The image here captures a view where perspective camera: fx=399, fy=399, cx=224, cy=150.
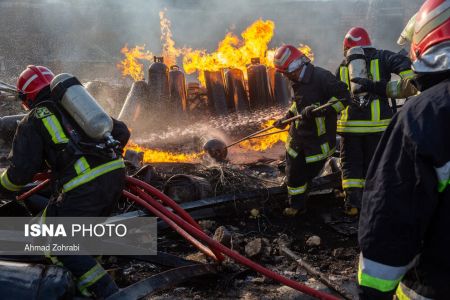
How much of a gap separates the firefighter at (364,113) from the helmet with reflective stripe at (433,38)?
9.69ft

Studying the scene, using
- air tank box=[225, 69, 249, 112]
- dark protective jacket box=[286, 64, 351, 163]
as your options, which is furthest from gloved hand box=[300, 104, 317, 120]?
air tank box=[225, 69, 249, 112]

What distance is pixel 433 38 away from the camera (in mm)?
1387

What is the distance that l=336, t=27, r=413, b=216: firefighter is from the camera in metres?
4.32

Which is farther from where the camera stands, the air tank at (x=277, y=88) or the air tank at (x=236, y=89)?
the air tank at (x=277, y=88)

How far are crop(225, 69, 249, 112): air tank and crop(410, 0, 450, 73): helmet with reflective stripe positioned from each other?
9.05 m

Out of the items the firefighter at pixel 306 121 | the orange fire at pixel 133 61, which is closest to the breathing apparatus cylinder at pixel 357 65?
the firefighter at pixel 306 121

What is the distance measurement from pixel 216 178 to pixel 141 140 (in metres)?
3.84

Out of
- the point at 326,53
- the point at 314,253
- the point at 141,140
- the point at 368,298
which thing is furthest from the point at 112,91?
the point at 326,53

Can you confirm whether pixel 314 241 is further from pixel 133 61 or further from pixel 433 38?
pixel 133 61

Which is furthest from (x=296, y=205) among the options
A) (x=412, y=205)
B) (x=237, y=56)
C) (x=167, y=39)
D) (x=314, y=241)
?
(x=167, y=39)

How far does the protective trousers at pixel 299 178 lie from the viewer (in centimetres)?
486

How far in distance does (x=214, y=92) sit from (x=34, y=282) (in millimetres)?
8274

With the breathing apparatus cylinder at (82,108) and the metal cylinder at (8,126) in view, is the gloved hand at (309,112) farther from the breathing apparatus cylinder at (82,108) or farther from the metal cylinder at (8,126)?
the metal cylinder at (8,126)

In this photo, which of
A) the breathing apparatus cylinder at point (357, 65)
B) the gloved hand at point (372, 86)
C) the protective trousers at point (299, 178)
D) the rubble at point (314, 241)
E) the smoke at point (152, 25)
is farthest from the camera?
the smoke at point (152, 25)
